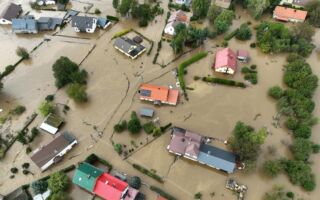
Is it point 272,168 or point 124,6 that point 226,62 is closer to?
point 272,168

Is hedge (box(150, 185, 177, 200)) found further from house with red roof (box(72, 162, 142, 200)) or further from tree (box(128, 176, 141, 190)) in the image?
house with red roof (box(72, 162, 142, 200))

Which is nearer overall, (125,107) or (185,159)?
(185,159)

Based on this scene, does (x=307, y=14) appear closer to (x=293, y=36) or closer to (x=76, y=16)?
(x=293, y=36)

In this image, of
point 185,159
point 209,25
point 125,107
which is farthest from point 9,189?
point 209,25

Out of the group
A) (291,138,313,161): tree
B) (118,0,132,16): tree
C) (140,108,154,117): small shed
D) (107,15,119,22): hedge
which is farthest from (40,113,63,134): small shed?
(291,138,313,161): tree

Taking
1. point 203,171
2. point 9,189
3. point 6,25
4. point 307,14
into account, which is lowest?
point 9,189

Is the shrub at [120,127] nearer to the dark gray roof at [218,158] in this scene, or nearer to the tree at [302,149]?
the dark gray roof at [218,158]

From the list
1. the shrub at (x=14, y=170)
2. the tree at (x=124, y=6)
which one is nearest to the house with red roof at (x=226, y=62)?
the tree at (x=124, y=6)

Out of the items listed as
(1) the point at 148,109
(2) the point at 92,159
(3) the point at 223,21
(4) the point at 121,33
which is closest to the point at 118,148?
(2) the point at 92,159
